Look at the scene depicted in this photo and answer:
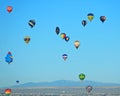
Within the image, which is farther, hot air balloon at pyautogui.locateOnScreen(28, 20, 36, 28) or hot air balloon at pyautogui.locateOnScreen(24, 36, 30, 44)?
hot air balloon at pyautogui.locateOnScreen(24, 36, 30, 44)

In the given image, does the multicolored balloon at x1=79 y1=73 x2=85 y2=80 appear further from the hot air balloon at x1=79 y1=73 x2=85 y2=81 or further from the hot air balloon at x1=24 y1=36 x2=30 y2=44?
the hot air balloon at x1=24 y1=36 x2=30 y2=44

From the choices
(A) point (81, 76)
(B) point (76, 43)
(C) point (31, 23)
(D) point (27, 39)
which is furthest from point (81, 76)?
(C) point (31, 23)

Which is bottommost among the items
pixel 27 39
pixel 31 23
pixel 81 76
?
pixel 81 76

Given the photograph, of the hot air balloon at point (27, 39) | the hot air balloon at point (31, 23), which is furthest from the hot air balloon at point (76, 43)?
the hot air balloon at point (31, 23)

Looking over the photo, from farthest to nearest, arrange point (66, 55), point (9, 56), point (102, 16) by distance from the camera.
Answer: point (66, 55) < point (102, 16) < point (9, 56)

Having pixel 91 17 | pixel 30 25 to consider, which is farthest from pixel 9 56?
pixel 91 17

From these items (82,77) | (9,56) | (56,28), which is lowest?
(82,77)

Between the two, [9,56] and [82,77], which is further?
[82,77]

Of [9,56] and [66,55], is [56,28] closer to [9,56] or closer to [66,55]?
[66,55]

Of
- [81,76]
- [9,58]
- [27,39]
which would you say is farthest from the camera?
[81,76]

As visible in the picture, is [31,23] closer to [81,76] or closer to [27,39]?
→ [27,39]

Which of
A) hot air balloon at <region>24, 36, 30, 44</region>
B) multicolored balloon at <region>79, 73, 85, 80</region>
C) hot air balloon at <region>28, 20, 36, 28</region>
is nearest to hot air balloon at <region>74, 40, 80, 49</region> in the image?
multicolored balloon at <region>79, 73, 85, 80</region>
